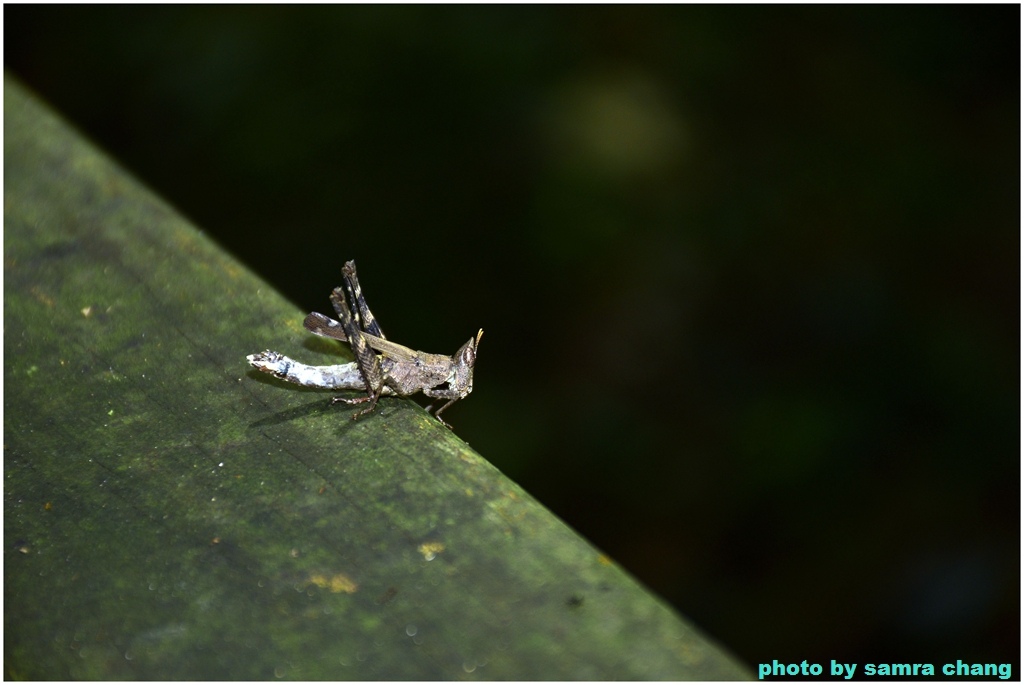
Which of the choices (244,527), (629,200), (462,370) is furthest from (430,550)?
(629,200)

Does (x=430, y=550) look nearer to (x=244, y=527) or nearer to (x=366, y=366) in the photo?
(x=244, y=527)

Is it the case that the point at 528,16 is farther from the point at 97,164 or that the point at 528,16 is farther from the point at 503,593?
the point at 503,593

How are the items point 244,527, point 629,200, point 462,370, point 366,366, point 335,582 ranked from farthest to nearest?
point 629,200
point 462,370
point 366,366
point 244,527
point 335,582

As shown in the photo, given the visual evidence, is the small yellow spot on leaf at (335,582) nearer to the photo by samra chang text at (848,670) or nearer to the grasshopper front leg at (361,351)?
the photo by samra chang text at (848,670)

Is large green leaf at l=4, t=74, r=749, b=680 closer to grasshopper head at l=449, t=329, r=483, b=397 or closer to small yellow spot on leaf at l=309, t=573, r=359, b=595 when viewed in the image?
small yellow spot on leaf at l=309, t=573, r=359, b=595

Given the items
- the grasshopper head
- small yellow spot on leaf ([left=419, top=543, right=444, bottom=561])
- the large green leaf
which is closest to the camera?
the large green leaf

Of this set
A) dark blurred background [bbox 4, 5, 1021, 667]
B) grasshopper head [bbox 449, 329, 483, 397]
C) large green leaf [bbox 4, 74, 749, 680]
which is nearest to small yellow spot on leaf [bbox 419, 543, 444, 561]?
large green leaf [bbox 4, 74, 749, 680]
